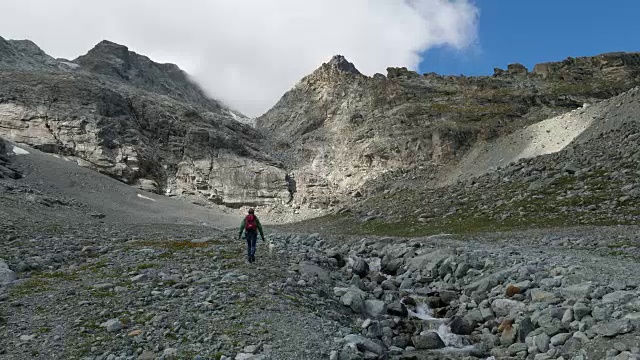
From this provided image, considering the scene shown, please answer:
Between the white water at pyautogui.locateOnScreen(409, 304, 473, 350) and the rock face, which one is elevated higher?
the rock face

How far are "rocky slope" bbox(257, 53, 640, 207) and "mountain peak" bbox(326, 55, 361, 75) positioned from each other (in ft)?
1.61

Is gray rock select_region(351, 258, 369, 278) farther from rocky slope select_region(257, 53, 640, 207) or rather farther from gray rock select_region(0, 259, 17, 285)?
rocky slope select_region(257, 53, 640, 207)

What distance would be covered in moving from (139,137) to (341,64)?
61.1 metres

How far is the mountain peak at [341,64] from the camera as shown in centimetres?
13288

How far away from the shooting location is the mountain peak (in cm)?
13288

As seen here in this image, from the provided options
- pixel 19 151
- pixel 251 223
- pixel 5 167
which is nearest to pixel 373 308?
pixel 251 223

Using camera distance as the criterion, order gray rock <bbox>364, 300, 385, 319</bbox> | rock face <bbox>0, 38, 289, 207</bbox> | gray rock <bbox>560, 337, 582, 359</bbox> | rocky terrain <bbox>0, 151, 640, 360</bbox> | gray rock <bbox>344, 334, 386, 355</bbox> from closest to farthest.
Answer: rocky terrain <bbox>0, 151, 640, 360</bbox> → gray rock <bbox>560, 337, 582, 359</bbox> → gray rock <bbox>344, 334, 386, 355</bbox> → gray rock <bbox>364, 300, 385, 319</bbox> → rock face <bbox>0, 38, 289, 207</bbox>

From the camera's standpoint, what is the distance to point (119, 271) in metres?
18.9

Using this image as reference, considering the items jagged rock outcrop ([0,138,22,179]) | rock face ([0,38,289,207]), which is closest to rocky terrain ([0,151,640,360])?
jagged rock outcrop ([0,138,22,179])

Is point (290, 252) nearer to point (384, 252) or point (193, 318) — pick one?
point (384, 252)

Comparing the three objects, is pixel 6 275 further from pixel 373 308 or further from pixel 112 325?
pixel 373 308

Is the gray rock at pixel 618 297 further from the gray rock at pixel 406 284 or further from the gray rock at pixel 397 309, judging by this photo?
the gray rock at pixel 406 284

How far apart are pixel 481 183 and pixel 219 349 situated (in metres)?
46.0

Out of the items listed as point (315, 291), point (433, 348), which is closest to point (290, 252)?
point (315, 291)
